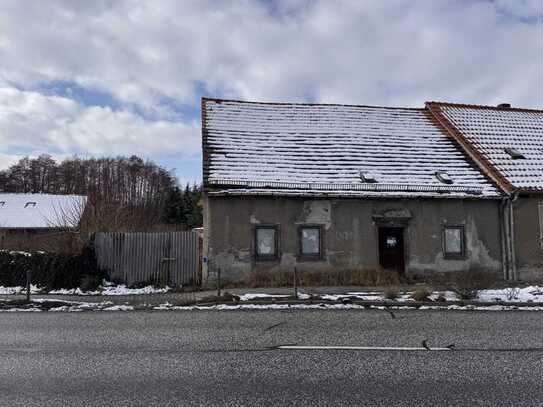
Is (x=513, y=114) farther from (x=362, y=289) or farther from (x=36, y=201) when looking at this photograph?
(x=36, y=201)

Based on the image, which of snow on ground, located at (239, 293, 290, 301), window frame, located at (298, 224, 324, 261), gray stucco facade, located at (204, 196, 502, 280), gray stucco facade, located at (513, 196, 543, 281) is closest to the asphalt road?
snow on ground, located at (239, 293, 290, 301)

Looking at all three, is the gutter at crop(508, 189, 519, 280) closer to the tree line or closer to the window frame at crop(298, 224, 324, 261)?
the window frame at crop(298, 224, 324, 261)

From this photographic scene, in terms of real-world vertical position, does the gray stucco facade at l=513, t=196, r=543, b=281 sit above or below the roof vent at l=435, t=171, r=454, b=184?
below

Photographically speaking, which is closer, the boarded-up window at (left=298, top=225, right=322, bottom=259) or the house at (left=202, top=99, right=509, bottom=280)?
the house at (left=202, top=99, right=509, bottom=280)

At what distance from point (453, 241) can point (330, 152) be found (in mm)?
5730

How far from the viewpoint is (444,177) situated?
17859 mm

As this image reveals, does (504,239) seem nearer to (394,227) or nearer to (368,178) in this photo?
(394,227)

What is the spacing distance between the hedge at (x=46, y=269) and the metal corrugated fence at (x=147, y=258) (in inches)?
29.5

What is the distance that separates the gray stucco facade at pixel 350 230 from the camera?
16297 millimetres

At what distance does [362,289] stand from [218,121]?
31.6 ft

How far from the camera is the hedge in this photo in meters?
16.0

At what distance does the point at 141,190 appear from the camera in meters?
81.4

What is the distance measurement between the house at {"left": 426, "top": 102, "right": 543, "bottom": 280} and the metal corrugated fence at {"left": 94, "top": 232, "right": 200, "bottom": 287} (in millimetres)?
11388

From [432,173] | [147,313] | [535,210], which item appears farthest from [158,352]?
[535,210]
